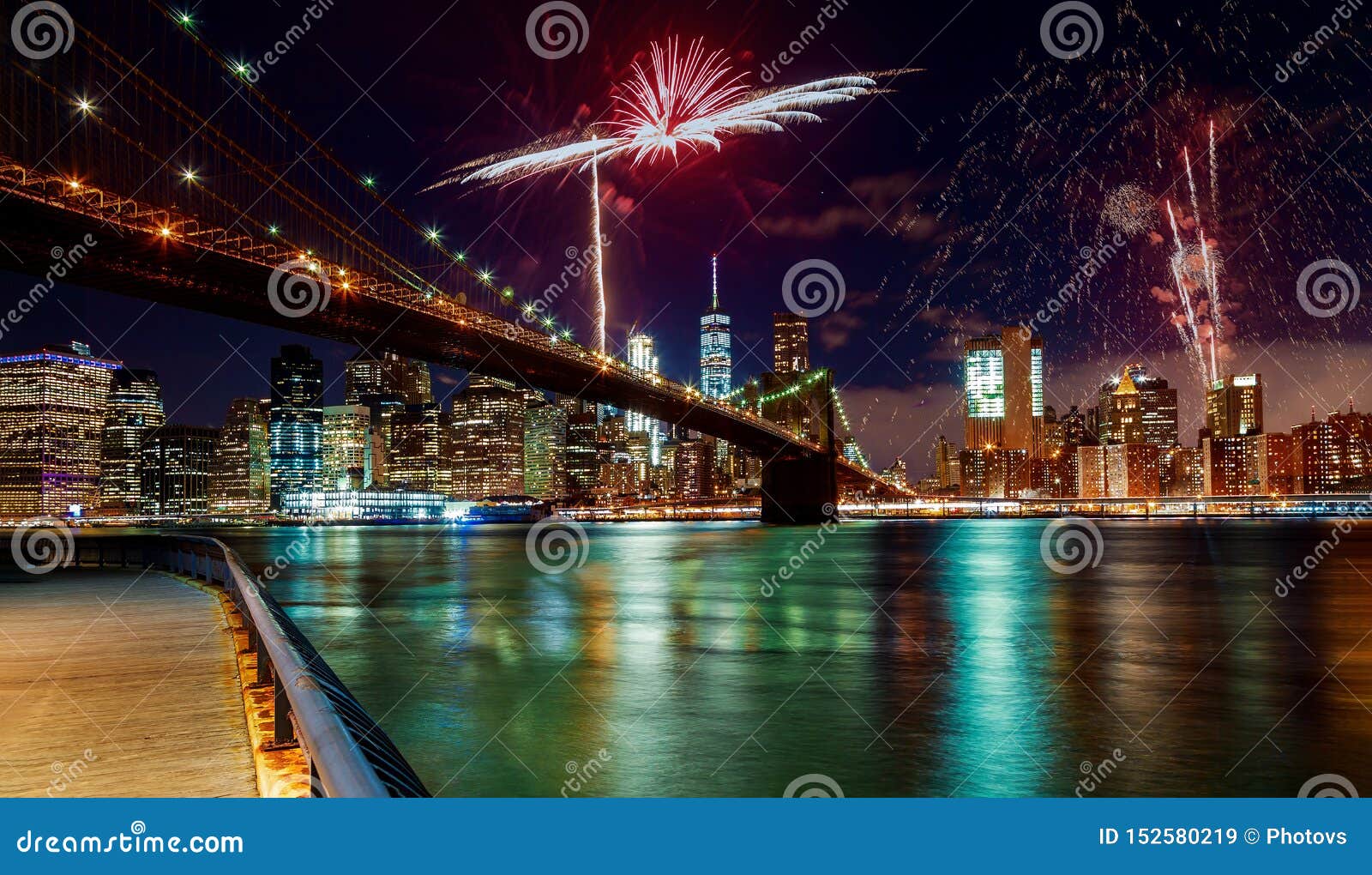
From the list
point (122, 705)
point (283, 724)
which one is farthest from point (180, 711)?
point (283, 724)

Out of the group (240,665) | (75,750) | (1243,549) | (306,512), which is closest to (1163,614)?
(240,665)

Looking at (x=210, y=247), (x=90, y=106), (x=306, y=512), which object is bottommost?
(x=306, y=512)

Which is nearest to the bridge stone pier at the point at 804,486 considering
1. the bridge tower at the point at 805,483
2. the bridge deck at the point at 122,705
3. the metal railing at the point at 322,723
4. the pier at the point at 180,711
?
the bridge tower at the point at 805,483

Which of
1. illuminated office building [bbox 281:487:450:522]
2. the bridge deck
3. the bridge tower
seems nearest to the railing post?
the bridge deck

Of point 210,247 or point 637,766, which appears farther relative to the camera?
point 210,247

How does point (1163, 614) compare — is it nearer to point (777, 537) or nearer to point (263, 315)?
point (263, 315)

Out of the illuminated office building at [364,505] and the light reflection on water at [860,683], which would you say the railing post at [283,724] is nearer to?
the light reflection on water at [860,683]
